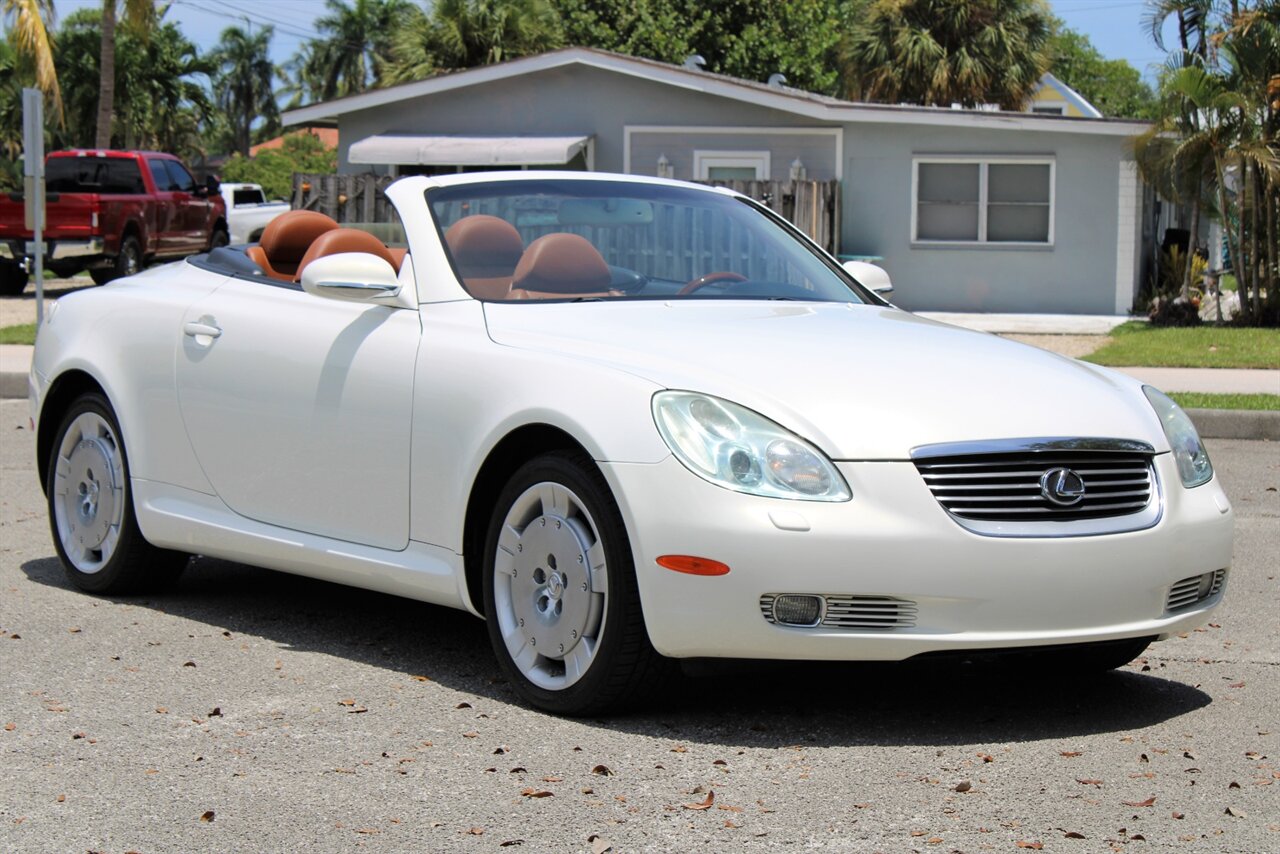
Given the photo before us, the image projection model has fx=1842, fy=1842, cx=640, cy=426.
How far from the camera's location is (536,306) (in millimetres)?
5445

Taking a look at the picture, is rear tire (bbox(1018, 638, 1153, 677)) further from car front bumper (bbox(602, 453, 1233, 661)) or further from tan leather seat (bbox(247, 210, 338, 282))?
tan leather seat (bbox(247, 210, 338, 282))

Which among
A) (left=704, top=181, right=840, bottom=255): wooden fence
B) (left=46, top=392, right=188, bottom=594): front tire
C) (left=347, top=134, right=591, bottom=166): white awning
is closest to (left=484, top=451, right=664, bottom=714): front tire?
(left=46, top=392, right=188, bottom=594): front tire

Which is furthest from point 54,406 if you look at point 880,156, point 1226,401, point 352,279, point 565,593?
point 880,156

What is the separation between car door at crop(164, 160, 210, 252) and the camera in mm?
28109

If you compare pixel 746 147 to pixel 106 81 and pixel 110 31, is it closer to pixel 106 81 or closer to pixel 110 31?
pixel 110 31

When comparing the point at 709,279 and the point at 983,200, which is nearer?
the point at 709,279

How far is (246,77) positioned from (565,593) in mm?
112173

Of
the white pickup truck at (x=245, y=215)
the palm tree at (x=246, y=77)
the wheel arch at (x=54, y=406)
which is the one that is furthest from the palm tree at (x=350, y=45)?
the wheel arch at (x=54, y=406)

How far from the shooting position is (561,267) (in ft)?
18.9

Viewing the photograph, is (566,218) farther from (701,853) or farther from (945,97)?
(945,97)

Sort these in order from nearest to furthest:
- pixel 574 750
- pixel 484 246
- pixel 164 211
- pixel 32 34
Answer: pixel 574 750
pixel 484 246
pixel 164 211
pixel 32 34

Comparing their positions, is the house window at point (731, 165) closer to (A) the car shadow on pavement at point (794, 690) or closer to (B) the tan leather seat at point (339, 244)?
(B) the tan leather seat at point (339, 244)

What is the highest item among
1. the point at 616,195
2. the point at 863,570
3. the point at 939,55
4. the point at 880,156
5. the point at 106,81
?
the point at 939,55

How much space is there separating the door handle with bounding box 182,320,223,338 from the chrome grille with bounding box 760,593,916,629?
246 cm
